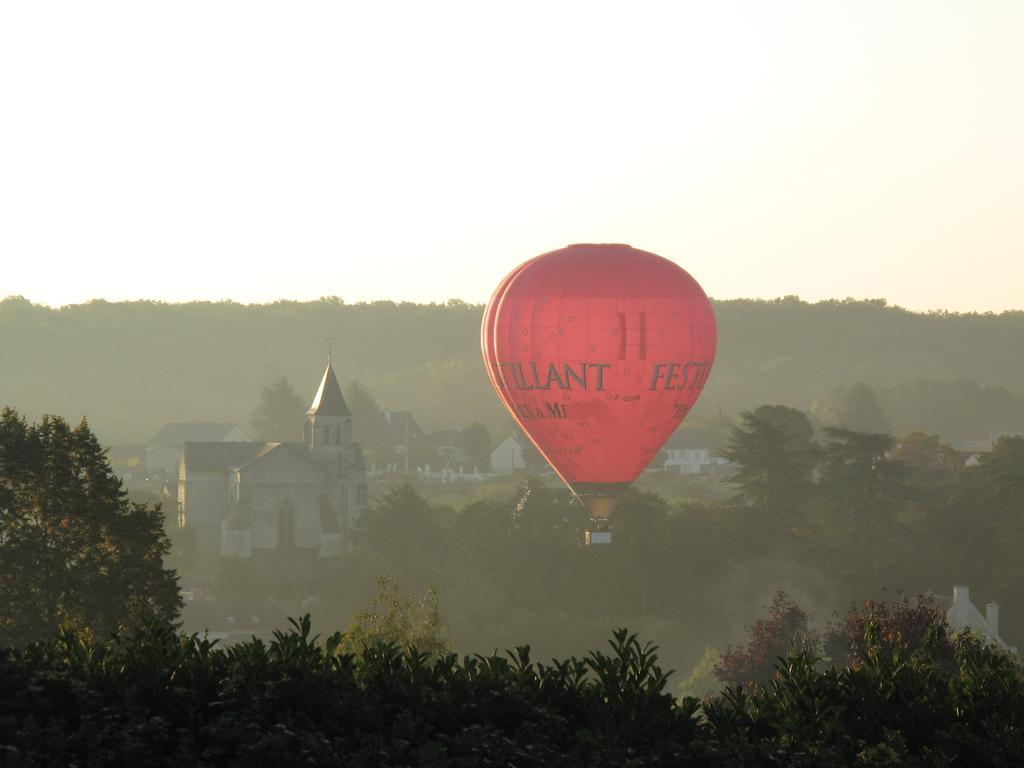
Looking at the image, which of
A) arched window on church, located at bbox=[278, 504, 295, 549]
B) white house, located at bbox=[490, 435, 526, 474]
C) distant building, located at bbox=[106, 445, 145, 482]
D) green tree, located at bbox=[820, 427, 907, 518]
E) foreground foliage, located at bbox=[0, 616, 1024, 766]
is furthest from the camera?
white house, located at bbox=[490, 435, 526, 474]

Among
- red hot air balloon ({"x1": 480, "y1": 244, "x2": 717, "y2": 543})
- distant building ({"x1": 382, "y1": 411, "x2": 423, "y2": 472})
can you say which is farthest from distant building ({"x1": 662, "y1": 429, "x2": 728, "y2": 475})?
red hot air balloon ({"x1": 480, "y1": 244, "x2": 717, "y2": 543})

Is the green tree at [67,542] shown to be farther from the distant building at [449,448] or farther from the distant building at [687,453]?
the distant building at [687,453]

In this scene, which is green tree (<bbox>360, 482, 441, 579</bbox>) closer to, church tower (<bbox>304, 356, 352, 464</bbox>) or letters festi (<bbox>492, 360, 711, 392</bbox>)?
church tower (<bbox>304, 356, 352, 464</bbox>)

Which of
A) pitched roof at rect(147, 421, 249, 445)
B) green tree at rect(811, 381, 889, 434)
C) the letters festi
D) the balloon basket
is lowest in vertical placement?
pitched roof at rect(147, 421, 249, 445)

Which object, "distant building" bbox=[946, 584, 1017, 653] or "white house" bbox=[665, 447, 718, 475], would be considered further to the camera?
"white house" bbox=[665, 447, 718, 475]

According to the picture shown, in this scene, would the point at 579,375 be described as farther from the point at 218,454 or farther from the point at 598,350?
the point at 218,454

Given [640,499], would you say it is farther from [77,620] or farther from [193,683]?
[193,683]
